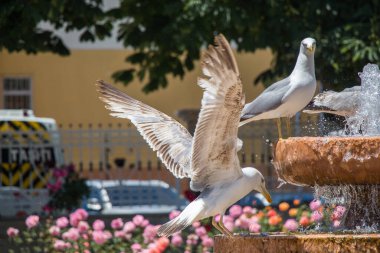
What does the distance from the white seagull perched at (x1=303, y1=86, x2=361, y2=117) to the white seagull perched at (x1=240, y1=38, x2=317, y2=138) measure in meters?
0.20

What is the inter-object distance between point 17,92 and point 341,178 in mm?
22426

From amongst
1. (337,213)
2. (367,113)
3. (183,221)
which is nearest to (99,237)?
(337,213)

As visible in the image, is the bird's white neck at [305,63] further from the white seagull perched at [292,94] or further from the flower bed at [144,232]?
the flower bed at [144,232]

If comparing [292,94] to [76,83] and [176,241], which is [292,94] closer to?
[176,241]

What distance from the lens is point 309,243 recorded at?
24.0ft

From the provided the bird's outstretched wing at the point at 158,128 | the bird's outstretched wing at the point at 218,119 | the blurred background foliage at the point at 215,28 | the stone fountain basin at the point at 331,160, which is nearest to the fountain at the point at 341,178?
the stone fountain basin at the point at 331,160

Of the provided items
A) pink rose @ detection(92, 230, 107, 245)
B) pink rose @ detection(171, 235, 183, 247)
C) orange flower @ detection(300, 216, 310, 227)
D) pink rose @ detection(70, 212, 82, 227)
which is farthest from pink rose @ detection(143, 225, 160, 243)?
orange flower @ detection(300, 216, 310, 227)

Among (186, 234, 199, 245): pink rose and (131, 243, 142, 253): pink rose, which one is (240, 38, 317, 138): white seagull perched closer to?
(131, 243, 142, 253): pink rose

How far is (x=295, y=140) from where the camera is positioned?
26.1 ft

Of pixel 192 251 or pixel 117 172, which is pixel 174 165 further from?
pixel 117 172

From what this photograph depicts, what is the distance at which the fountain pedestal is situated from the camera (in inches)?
286

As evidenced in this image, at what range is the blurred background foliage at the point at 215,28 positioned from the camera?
58.3ft

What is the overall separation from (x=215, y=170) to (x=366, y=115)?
148 centimetres

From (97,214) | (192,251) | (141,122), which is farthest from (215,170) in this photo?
(97,214)
